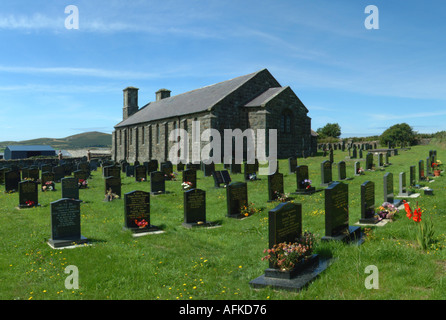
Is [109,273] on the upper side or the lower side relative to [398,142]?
lower

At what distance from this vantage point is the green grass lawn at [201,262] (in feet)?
17.3

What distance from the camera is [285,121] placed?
111 ft

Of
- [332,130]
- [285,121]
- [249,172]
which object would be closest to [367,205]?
[249,172]

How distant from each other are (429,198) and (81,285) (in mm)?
10931

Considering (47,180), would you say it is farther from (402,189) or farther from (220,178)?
(402,189)

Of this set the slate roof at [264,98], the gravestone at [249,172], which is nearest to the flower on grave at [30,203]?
the gravestone at [249,172]

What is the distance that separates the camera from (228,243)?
327 inches

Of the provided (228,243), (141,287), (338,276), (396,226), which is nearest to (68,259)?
(141,287)

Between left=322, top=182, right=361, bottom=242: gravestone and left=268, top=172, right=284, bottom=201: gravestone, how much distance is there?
5056 mm

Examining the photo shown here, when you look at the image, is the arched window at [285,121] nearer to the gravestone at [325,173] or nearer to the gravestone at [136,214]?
the gravestone at [325,173]

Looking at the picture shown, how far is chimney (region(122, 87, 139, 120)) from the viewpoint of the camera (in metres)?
58.3

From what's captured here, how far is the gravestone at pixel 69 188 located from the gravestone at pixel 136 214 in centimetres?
620

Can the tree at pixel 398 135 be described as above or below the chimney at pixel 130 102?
below
